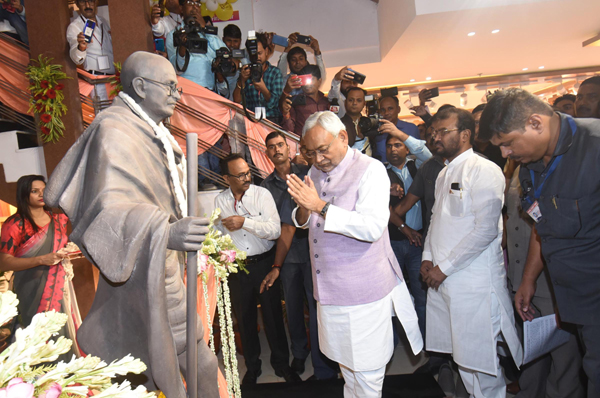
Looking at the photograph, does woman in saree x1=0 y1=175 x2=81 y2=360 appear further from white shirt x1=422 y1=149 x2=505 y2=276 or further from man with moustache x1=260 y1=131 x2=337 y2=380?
white shirt x1=422 y1=149 x2=505 y2=276

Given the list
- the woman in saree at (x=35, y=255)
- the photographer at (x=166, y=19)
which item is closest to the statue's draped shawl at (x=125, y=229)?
the woman in saree at (x=35, y=255)

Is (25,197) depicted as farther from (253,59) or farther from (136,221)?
(136,221)

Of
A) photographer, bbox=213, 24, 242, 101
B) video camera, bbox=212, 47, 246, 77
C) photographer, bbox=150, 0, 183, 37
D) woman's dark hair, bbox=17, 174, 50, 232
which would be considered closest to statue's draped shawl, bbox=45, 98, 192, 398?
woman's dark hair, bbox=17, 174, 50, 232

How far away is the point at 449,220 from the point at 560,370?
43.6 inches

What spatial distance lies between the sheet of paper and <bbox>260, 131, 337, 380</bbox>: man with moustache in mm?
1492

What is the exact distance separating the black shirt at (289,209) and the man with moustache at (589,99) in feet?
7.01

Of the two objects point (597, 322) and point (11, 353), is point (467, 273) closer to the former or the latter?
point (597, 322)

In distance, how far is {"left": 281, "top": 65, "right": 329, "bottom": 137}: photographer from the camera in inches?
166

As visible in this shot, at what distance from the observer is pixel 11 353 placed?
2.36 feet

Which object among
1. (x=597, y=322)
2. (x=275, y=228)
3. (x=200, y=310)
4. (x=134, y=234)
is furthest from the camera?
(x=275, y=228)

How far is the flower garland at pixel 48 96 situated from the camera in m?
4.22

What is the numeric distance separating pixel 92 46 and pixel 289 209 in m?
3.21

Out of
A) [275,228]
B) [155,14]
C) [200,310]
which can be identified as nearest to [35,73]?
[155,14]

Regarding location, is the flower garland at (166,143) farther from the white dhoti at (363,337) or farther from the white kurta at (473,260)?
the white kurta at (473,260)
